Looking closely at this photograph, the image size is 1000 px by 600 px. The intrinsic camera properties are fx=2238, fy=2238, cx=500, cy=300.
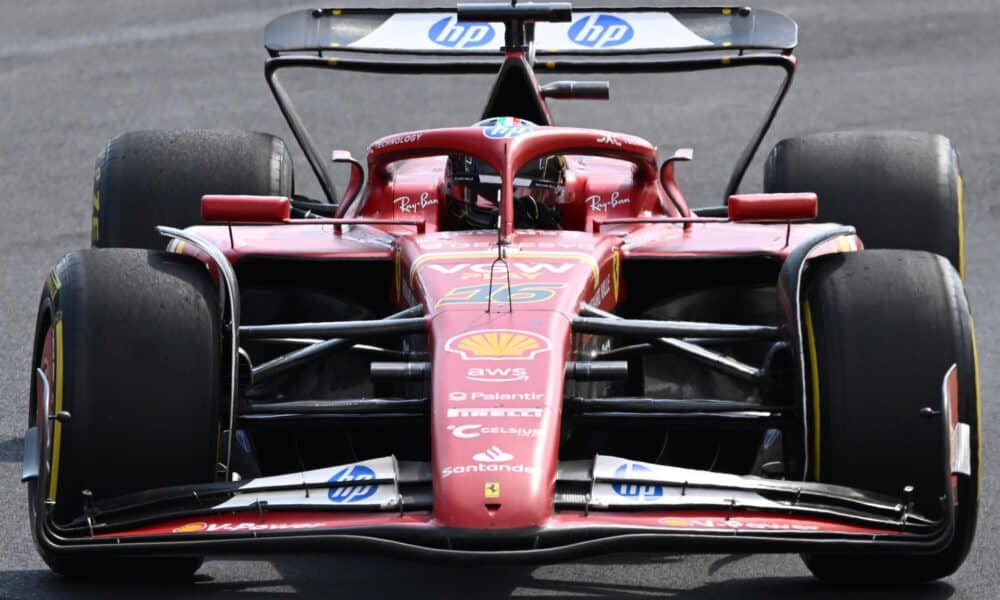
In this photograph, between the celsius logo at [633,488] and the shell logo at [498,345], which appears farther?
the shell logo at [498,345]

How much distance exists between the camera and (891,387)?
22.5ft

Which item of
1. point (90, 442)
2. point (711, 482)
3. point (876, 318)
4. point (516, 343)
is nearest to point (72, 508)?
point (90, 442)

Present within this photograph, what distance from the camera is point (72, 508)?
677 centimetres

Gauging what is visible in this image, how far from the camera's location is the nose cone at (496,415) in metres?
6.29

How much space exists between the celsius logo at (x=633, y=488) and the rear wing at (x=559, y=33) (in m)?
4.17

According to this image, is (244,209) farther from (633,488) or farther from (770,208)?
(633,488)

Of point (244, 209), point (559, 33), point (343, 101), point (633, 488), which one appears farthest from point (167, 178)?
point (343, 101)

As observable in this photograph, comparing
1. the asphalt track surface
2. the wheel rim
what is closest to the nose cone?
the wheel rim

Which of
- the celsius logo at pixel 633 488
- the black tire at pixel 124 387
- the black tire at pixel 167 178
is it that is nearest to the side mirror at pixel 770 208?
the celsius logo at pixel 633 488

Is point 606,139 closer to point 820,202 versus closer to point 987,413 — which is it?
point 820,202

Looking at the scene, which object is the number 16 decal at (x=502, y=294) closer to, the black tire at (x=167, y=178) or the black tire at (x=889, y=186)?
the black tire at (x=889, y=186)

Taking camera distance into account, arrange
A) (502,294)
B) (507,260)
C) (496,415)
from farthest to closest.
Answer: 1. (507,260)
2. (502,294)
3. (496,415)

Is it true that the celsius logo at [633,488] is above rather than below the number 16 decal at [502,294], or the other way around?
below

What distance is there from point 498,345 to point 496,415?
415 millimetres
